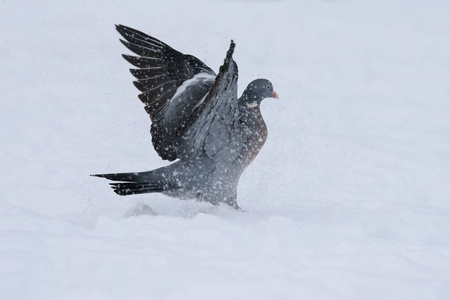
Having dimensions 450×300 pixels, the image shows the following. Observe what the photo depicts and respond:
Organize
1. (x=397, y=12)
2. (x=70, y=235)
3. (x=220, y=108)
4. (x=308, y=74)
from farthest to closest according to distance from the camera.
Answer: (x=397, y=12)
(x=308, y=74)
(x=220, y=108)
(x=70, y=235)

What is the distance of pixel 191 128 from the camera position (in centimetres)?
431

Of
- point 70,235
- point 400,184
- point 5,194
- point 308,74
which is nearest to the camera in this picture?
point 70,235

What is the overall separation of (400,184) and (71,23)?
572 centimetres

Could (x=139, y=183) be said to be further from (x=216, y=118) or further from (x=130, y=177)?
(x=216, y=118)

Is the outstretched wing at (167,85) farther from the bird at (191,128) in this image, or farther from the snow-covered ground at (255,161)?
the snow-covered ground at (255,161)

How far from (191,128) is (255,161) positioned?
7.42ft

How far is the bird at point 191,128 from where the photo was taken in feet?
14.1

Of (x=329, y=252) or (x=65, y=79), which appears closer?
(x=329, y=252)

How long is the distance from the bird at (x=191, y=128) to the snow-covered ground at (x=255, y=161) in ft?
0.74

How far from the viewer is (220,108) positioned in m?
4.03

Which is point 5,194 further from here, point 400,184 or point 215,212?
point 400,184

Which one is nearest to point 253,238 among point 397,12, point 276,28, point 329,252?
point 329,252

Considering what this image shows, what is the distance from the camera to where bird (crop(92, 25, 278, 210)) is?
4305 mm

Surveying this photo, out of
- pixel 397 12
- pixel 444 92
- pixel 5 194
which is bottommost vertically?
pixel 5 194
